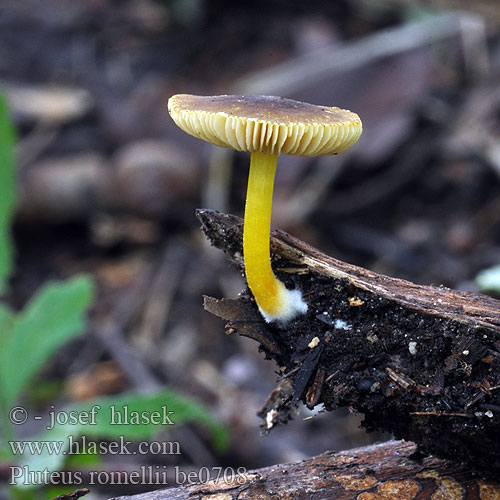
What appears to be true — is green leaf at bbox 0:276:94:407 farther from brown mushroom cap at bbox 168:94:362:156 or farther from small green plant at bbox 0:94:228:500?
brown mushroom cap at bbox 168:94:362:156

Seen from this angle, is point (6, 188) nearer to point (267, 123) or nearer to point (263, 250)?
point (263, 250)

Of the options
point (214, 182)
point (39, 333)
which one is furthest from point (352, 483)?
point (214, 182)

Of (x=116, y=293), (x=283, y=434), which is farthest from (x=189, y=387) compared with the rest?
Answer: (x=116, y=293)

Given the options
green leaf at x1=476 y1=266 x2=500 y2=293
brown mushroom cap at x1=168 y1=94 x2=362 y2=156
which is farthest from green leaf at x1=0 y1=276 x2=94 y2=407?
green leaf at x1=476 y1=266 x2=500 y2=293

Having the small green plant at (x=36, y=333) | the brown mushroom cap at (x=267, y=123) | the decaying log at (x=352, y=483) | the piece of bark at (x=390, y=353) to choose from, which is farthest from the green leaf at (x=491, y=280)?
the small green plant at (x=36, y=333)

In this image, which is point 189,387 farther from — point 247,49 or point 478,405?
point 247,49
